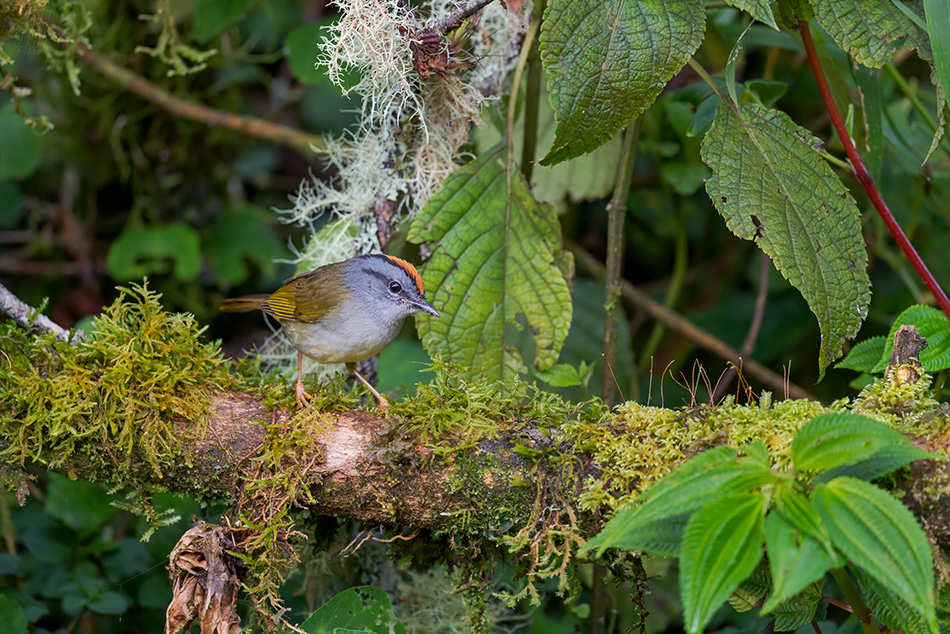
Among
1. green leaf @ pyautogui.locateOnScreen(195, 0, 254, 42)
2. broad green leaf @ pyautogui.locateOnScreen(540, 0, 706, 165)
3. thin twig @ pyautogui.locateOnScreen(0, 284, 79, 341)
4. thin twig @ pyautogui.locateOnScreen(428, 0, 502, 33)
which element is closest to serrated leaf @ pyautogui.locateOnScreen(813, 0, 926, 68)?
broad green leaf @ pyautogui.locateOnScreen(540, 0, 706, 165)

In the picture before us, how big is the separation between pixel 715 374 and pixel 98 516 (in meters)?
3.21

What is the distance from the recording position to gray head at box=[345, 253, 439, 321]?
2.67 meters

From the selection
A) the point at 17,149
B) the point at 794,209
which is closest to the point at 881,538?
the point at 794,209

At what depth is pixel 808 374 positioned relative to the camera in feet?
15.1

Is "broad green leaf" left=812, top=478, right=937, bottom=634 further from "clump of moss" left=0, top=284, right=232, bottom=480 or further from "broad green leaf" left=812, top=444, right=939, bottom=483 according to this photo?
"clump of moss" left=0, top=284, right=232, bottom=480

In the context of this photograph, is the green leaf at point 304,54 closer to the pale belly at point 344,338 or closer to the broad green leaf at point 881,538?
the pale belly at point 344,338

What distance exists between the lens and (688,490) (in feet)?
4.38

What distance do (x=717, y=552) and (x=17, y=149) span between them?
4.12m

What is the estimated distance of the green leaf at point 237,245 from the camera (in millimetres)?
4582

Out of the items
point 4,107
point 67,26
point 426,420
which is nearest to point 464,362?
point 426,420

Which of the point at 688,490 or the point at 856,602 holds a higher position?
the point at 688,490

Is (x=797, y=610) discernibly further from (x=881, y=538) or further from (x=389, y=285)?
(x=389, y=285)

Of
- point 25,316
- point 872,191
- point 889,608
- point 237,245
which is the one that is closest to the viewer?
point 889,608

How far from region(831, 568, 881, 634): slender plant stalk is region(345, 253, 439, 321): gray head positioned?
1.52 meters
